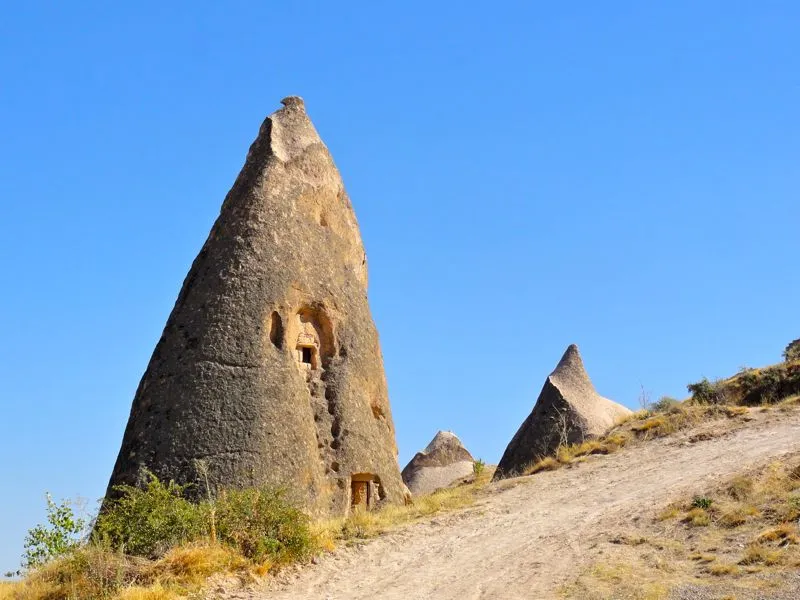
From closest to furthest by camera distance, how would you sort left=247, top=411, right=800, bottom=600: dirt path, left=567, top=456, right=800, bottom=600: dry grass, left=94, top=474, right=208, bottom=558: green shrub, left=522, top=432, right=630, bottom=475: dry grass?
left=567, top=456, right=800, bottom=600: dry grass, left=247, top=411, right=800, bottom=600: dirt path, left=94, top=474, right=208, bottom=558: green shrub, left=522, top=432, right=630, bottom=475: dry grass

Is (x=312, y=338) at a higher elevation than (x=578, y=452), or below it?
higher

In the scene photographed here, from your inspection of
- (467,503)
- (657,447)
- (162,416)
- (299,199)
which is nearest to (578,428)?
(657,447)

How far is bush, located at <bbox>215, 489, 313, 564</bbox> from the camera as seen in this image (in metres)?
13.1

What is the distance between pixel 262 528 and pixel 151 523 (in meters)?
1.39

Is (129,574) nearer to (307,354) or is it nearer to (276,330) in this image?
(276,330)

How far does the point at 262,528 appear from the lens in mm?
13344

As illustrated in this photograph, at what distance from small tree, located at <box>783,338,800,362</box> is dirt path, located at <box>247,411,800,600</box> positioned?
4.87 metres

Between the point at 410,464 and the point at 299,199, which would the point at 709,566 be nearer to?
the point at 299,199

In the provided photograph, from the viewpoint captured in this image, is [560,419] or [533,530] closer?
[533,530]

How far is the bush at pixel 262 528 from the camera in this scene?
43.1 feet

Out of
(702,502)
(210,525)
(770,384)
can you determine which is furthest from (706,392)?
(210,525)

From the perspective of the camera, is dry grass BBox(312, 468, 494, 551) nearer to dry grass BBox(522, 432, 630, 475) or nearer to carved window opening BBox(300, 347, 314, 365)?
dry grass BBox(522, 432, 630, 475)

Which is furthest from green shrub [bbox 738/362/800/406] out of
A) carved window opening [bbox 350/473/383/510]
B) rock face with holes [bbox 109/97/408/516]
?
carved window opening [bbox 350/473/383/510]

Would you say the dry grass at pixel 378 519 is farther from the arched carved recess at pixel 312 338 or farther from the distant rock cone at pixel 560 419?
the distant rock cone at pixel 560 419
